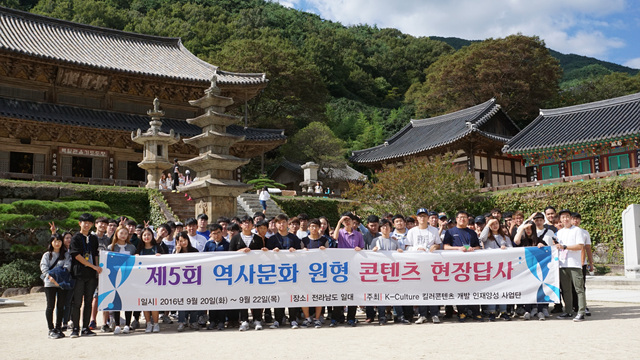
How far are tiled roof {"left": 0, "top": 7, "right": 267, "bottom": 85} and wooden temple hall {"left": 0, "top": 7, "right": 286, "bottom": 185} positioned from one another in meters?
0.06

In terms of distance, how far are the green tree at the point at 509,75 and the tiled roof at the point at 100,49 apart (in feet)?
70.3

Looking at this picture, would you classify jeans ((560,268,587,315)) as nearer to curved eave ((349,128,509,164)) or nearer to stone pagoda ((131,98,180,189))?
stone pagoda ((131,98,180,189))

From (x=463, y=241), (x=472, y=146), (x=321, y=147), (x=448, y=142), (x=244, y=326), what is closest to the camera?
(x=244, y=326)

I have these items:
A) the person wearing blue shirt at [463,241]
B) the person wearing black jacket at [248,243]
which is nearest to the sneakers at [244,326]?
the person wearing black jacket at [248,243]

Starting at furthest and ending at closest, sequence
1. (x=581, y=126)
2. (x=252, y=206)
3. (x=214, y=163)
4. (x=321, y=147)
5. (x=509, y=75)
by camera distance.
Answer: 1. (x=509, y=75)
2. (x=321, y=147)
3. (x=581, y=126)
4. (x=252, y=206)
5. (x=214, y=163)

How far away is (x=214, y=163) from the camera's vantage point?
15500mm

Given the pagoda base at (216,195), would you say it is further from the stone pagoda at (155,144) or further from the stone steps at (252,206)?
the stone pagoda at (155,144)

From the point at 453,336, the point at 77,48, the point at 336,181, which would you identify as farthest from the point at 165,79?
the point at 453,336

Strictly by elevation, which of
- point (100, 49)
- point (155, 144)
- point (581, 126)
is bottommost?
point (155, 144)

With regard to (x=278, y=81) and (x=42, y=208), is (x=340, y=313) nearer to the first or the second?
(x=42, y=208)

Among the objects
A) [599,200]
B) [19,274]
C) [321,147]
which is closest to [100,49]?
[321,147]

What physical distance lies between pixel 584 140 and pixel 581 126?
2.44m

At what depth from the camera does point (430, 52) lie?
6781 centimetres

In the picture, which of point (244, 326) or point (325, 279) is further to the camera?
point (325, 279)
